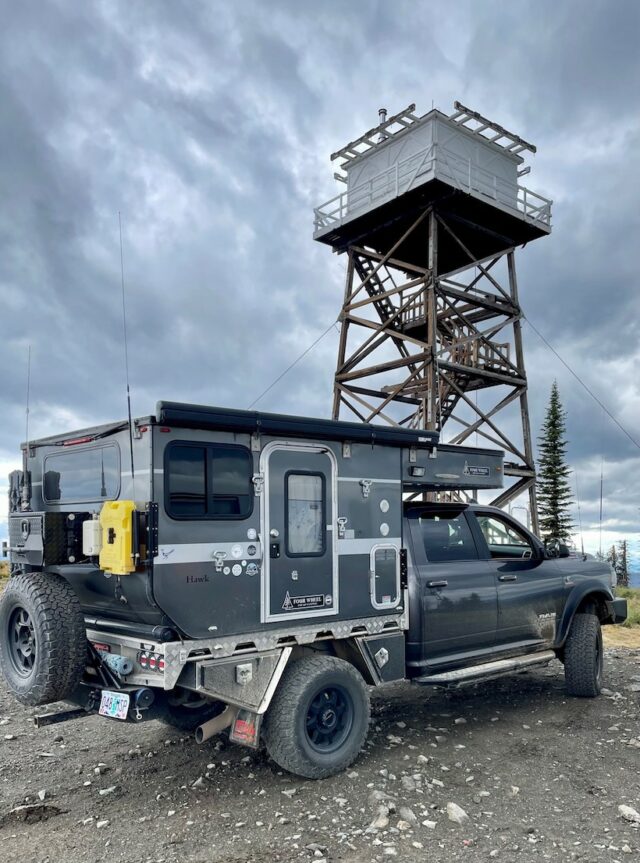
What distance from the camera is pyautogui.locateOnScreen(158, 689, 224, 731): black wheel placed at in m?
5.66

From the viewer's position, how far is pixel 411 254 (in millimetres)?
19844

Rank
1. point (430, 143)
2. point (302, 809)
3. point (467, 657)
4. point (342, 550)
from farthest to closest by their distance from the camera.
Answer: point (430, 143), point (467, 657), point (342, 550), point (302, 809)

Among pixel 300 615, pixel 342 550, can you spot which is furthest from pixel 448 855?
pixel 342 550

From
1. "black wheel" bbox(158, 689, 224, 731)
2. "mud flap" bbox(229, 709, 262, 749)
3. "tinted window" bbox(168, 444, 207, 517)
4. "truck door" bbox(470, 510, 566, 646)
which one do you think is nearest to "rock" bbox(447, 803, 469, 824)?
"mud flap" bbox(229, 709, 262, 749)

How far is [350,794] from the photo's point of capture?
5.30 meters

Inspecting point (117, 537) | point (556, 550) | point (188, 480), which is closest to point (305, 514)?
point (188, 480)

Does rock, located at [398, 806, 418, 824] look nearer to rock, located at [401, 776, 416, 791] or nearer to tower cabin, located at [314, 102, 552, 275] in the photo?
rock, located at [401, 776, 416, 791]

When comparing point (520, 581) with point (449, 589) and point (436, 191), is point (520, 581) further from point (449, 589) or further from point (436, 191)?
point (436, 191)

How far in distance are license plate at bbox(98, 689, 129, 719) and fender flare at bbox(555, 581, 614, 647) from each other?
4.77m

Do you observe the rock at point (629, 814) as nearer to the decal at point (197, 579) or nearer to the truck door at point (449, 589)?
the truck door at point (449, 589)

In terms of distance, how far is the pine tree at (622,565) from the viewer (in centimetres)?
2912

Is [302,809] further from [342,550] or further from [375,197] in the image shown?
[375,197]

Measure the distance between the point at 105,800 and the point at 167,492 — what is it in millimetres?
2252

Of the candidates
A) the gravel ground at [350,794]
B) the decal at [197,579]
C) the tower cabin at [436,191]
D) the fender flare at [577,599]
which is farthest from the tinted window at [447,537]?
the tower cabin at [436,191]
